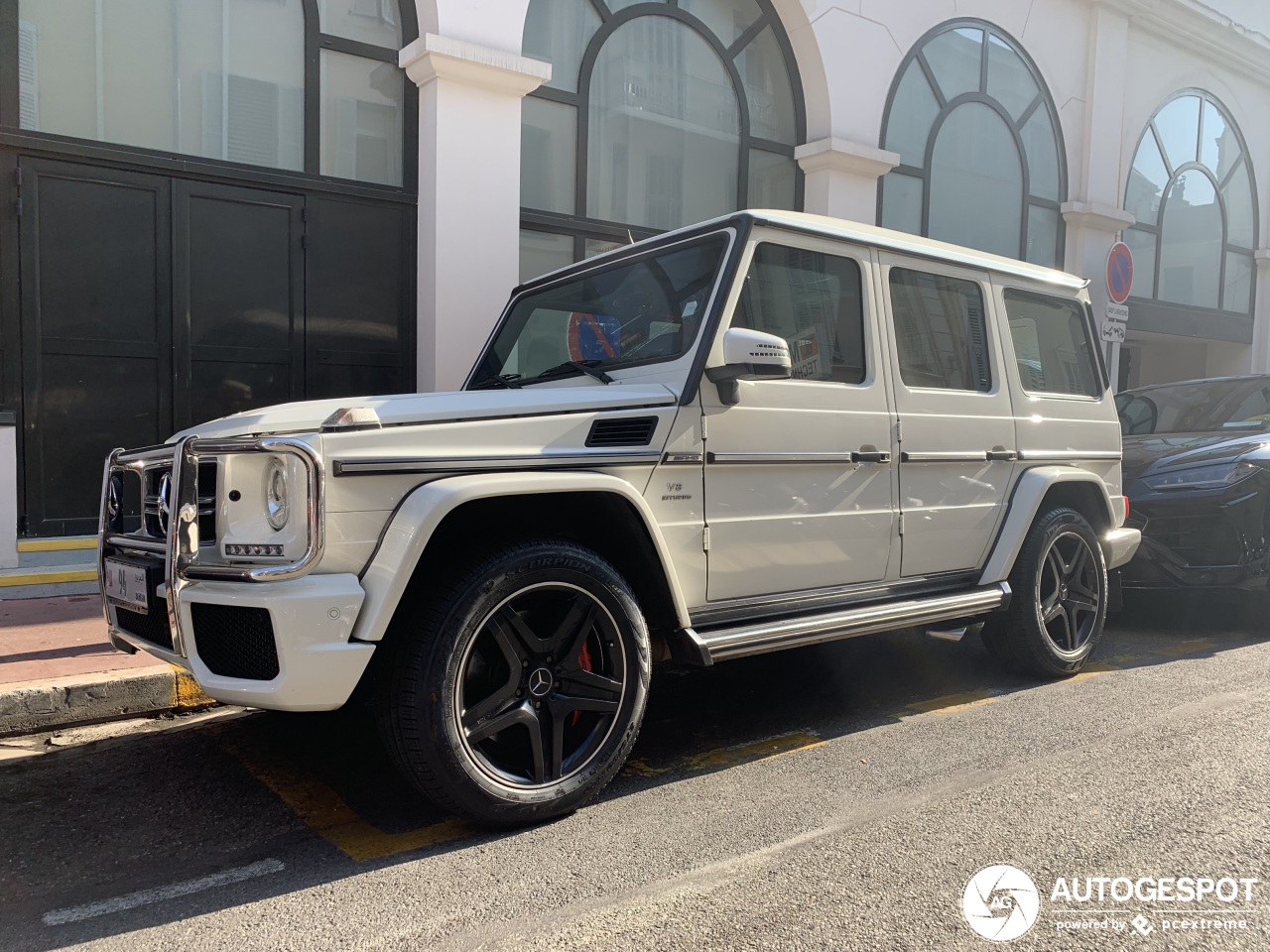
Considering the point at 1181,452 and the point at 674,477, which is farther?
the point at 1181,452

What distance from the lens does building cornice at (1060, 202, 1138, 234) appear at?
13.3 m

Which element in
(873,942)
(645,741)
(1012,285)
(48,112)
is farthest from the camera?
(48,112)

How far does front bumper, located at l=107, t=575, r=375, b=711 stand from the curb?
1.62 m

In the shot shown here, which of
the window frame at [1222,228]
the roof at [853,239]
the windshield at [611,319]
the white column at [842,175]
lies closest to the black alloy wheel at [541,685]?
the windshield at [611,319]

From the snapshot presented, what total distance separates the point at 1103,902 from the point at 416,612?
199 centimetres

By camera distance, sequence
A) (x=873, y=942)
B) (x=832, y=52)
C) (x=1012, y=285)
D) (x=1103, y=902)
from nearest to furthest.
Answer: (x=873, y=942) < (x=1103, y=902) < (x=1012, y=285) < (x=832, y=52)

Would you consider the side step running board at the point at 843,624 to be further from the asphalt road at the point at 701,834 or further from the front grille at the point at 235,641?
the front grille at the point at 235,641

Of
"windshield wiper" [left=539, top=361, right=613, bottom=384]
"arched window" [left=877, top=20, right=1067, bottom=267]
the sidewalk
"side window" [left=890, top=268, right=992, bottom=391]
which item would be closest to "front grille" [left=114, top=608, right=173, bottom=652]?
the sidewalk

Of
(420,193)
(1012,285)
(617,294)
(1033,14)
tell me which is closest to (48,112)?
(420,193)

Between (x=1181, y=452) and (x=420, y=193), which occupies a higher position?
(x=420, y=193)

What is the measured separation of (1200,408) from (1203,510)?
4.98ft

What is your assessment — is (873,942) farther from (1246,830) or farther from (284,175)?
(284,175)

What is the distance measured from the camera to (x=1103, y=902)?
2498 mm

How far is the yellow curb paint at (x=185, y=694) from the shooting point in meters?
4.29
